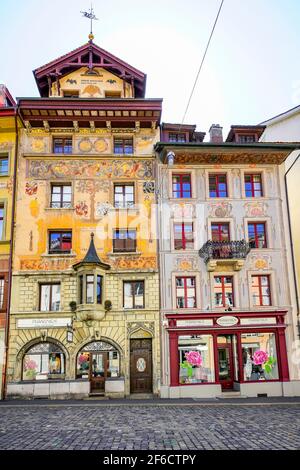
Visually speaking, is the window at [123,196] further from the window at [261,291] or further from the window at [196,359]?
the window at [261,291]

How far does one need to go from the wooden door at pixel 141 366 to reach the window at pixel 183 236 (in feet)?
18.9

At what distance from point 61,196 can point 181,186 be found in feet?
24.3

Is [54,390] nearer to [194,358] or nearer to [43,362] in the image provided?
[43,362]

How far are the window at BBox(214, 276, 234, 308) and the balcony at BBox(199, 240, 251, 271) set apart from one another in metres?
0.84

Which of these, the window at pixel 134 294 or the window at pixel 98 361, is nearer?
the window at pixel 98 361

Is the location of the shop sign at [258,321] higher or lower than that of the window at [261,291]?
lower

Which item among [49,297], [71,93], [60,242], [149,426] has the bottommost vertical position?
[149,426]

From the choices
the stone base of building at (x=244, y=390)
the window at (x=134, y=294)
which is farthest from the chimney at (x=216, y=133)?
the stone base of building at (x=244, y=390)

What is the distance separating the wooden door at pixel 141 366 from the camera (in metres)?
22.6

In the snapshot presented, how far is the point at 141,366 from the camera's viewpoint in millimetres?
22812

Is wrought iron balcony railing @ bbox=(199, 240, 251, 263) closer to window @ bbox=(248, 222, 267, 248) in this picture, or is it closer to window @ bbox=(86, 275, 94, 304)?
window @ bbox=(248, 222, 267, 248)

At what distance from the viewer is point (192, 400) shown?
2105 centimetres

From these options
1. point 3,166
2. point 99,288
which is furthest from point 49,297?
point 3,166
